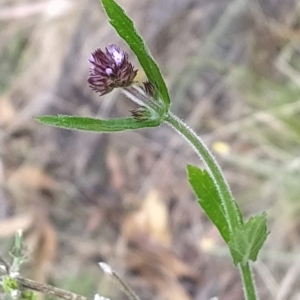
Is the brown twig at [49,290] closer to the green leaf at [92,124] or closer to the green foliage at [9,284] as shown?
the green foliage at [9,284]

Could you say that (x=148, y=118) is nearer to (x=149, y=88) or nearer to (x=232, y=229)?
(x=149, y=88)

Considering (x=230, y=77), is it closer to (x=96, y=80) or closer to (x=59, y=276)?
(x=59, y=276)

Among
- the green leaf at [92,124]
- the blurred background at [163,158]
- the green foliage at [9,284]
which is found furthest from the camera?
the blurred background at [163,158]

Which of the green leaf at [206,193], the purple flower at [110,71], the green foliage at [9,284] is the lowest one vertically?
the green leaf at [206,193]

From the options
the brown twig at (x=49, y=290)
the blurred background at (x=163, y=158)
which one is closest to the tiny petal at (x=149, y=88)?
the brown twig at (x=49, y=290)

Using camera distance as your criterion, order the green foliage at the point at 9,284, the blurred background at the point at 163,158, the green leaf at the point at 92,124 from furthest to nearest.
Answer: the blurred background at the point at 163,158, the green foliage at the point at 9,284, the green leaf at the point at 92,124

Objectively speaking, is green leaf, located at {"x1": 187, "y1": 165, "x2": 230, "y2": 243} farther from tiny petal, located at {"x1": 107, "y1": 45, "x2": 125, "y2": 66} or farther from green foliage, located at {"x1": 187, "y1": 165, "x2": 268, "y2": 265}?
tiny petal, located at {"x1": 107, "y1": 45, "x2": 125, "y2": 66}

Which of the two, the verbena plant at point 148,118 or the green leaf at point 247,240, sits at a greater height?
the verbena plant at point 148,118

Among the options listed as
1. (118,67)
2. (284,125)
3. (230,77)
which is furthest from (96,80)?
(230,77)

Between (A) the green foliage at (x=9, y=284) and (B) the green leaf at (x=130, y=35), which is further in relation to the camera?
(A) the green foliage at (x=9, y=284)
